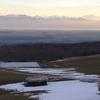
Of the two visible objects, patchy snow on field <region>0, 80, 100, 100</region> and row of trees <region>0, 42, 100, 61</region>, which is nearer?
patchy snow on field <region>0, 80, 100, 100</region>

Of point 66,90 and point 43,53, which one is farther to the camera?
point 43,53

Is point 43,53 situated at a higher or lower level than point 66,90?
higher

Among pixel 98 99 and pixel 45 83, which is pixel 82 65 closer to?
pixel 45 83

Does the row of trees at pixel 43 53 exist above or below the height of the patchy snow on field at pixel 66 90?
above

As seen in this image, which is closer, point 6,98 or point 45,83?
point 6,98

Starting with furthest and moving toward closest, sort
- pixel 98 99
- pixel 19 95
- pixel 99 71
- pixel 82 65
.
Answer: pixel 82 65
pixel 99 71
pixel 19 95
pixel 98 99

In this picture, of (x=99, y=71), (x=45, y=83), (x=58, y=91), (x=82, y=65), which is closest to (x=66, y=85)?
(x=45, y=83)

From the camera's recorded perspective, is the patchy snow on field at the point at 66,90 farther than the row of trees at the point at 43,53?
No

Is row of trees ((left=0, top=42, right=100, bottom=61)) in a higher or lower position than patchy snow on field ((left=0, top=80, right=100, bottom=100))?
higher
